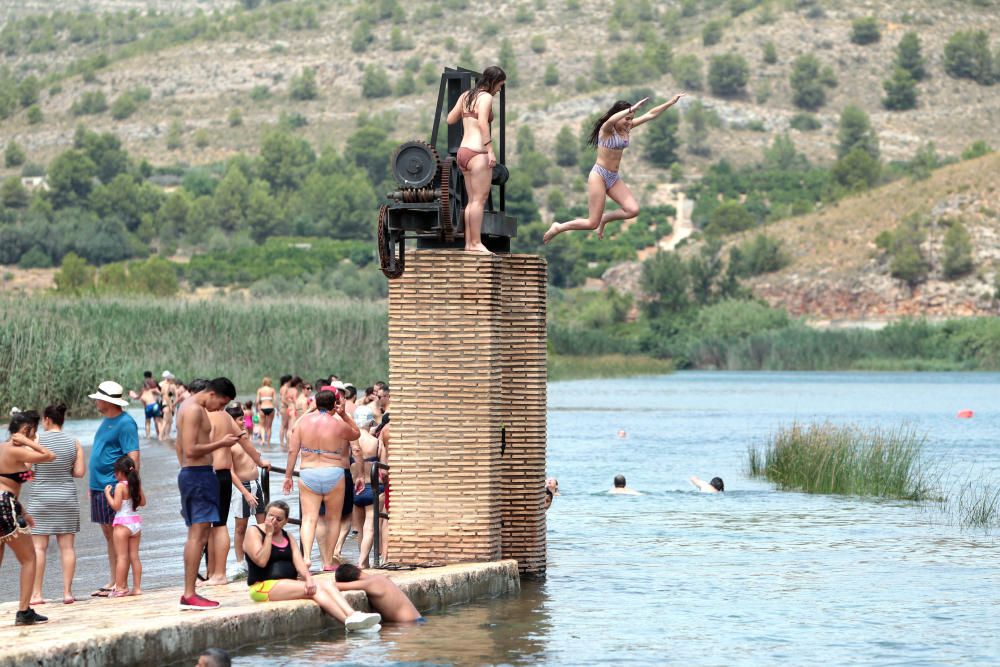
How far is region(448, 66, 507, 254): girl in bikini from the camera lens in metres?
17.0

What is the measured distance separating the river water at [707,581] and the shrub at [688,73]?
469ft

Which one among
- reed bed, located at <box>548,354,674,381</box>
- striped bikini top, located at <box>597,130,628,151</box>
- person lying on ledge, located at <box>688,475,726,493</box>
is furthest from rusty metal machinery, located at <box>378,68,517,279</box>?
reed bed, located at <box>548,354,674,381</box>

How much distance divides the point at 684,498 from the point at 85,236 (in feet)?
358

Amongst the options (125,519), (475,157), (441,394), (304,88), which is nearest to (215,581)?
(125,519)

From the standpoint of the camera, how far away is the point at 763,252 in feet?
403

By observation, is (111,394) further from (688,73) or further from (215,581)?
(688,73)

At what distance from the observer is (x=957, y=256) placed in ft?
367

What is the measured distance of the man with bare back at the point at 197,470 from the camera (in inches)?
556

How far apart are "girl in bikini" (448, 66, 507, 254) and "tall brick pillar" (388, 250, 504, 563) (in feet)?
0.98

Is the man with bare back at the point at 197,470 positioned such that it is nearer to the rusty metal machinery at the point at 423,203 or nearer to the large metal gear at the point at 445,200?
the rusty metal machinery at the point at 423,203

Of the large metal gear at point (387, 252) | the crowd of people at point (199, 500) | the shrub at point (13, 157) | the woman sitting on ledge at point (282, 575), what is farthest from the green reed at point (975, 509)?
the shrub at point (13, 157)

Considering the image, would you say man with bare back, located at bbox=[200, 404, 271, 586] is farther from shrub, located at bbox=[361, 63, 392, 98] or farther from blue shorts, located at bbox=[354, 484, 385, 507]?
shrub, located at bbox=[361, 63, 392, 98]

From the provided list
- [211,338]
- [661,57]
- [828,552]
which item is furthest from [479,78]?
[661,57]

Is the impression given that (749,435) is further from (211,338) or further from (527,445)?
(527,445)
